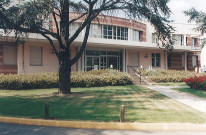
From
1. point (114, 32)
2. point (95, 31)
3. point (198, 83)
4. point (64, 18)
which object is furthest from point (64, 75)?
point (114, 32)

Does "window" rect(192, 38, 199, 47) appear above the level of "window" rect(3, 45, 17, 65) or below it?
above

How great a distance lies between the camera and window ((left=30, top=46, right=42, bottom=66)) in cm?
1812

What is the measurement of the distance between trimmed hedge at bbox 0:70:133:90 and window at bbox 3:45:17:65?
4053mm

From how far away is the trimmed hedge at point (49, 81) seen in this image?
518 inches

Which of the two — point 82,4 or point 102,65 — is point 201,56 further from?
point 82,4

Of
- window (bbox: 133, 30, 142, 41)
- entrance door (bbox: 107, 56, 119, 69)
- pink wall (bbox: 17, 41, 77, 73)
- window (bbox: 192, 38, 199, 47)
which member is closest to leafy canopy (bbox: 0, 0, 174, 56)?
pink wall (bbox: 17, 41, 77, 73)

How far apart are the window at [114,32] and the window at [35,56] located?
7.92 m

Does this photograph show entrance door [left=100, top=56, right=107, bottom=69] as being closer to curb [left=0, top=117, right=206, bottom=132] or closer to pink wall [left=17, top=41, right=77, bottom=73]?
pink wall [left=17, top=41, right=77, bottom=73]

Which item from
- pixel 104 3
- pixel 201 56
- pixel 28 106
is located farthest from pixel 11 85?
pixel 201 56

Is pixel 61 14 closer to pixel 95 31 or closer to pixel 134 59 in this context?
pixel 95 31

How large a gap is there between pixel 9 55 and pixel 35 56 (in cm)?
219

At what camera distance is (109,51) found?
2269 centimetres

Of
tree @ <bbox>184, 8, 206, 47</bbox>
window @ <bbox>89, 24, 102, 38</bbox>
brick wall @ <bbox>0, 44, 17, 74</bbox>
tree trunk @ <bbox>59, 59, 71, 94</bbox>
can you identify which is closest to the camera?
tree trunk @ <bbox>59, 59, 71, 94</bbox>

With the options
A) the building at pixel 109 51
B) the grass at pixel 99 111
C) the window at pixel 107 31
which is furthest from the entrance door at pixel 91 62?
the grass at pixel 99 111
